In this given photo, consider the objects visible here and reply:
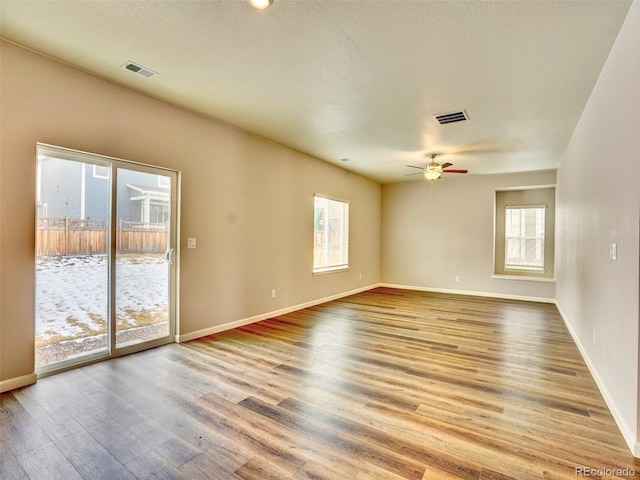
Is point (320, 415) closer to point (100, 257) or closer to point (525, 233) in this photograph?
point (100, 257)

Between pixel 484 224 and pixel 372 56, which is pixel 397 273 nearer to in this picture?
pixel 484 224

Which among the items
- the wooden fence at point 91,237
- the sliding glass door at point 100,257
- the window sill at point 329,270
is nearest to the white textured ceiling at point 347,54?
the sliding glass door at point 100,257

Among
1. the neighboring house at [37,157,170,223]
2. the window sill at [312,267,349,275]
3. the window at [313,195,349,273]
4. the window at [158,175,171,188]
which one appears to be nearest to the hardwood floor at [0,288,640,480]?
the neighboring house at [37,157,170,223]

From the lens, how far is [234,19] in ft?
7.40

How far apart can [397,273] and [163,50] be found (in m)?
7.20

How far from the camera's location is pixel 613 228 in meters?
2.40

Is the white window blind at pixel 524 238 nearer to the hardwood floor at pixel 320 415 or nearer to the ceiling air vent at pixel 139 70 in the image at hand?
the hardwood floor at pixel 320 415

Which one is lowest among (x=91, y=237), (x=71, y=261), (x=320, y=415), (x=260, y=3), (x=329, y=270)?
(x=320, y=415)

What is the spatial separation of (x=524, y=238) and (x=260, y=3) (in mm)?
7505

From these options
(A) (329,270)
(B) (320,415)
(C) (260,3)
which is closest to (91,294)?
(B) (320,415)

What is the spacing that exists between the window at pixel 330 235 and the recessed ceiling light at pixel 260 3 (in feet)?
13.7

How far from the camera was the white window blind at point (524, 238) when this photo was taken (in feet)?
23.9

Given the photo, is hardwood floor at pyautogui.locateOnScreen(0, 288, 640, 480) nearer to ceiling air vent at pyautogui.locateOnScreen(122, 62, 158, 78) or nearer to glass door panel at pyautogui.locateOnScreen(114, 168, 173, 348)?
glass door panel at pyautogui.locateOnScreen(114, 168, 173, 348)

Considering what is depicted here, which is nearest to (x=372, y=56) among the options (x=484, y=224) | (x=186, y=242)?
(x=186, y=242)
